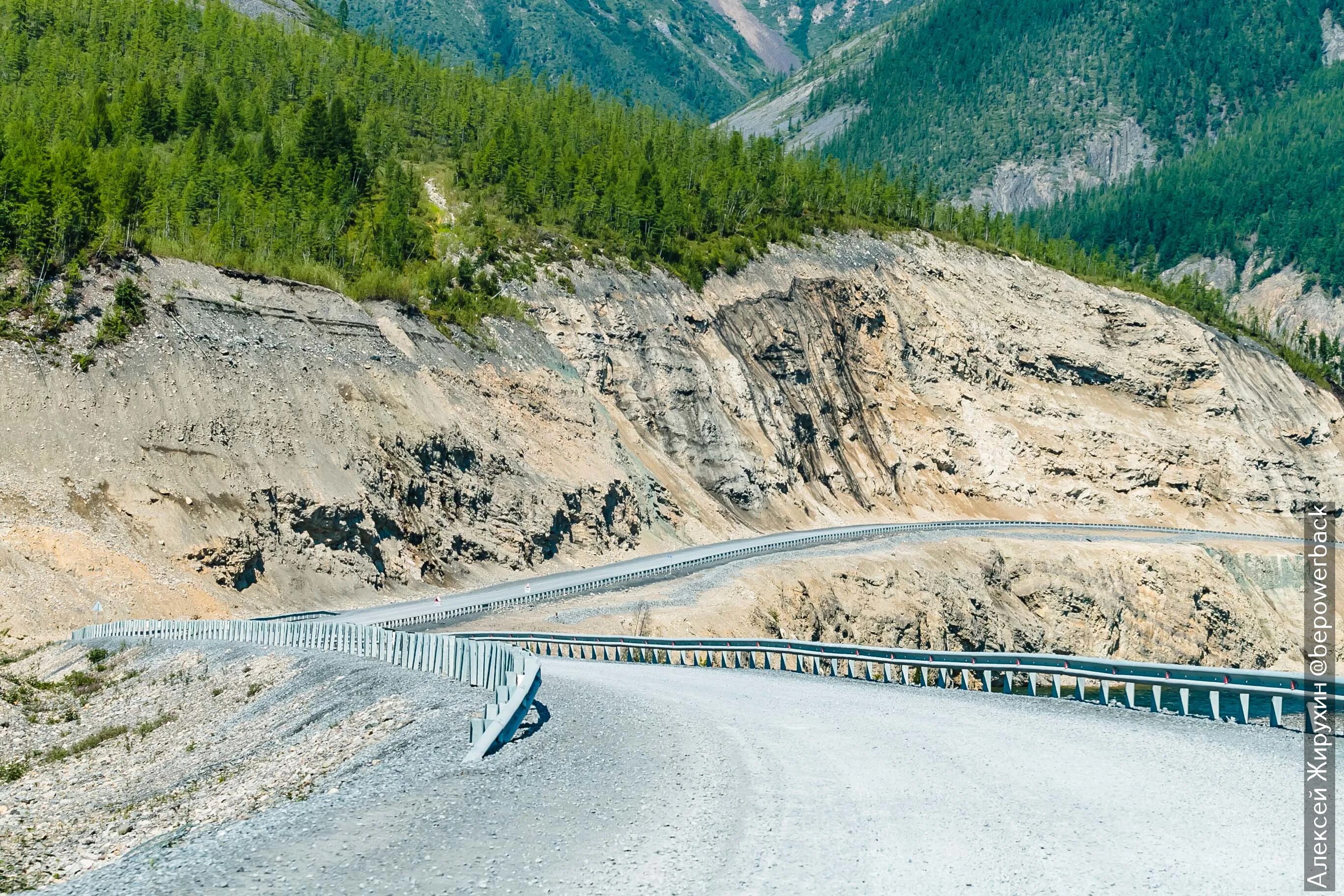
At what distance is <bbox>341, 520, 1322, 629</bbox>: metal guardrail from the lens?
4419cm

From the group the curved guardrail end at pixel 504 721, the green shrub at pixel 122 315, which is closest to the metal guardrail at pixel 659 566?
the green shrub at pixel 122 315

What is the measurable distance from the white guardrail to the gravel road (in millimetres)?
536

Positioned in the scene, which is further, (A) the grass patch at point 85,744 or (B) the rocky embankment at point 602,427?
(B) the rocky embankment at point 602,427

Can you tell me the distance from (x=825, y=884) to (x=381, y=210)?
73997 millimetres

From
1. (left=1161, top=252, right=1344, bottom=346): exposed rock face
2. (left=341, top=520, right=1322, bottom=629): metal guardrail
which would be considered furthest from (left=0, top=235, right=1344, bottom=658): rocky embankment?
(left=1161, top=252, right=1344, bottom=346): exposed rock face

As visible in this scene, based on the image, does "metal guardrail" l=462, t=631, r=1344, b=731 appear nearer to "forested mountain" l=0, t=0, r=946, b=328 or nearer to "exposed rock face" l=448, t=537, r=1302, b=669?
"exposed rock face" l=448, t=537, r=1302, b=669

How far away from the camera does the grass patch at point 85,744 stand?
24.5 meters

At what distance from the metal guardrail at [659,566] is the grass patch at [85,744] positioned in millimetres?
14530

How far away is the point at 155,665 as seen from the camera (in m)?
32.1

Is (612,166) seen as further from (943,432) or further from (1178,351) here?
(1178,351)

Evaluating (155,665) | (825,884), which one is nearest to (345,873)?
(825,884)

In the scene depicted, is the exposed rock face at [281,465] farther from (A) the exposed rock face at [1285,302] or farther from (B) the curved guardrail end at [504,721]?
(A) the exposed rock face at [1285,302]

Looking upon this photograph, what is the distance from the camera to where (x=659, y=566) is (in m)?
56.1

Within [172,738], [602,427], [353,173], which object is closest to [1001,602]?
[602,427]
